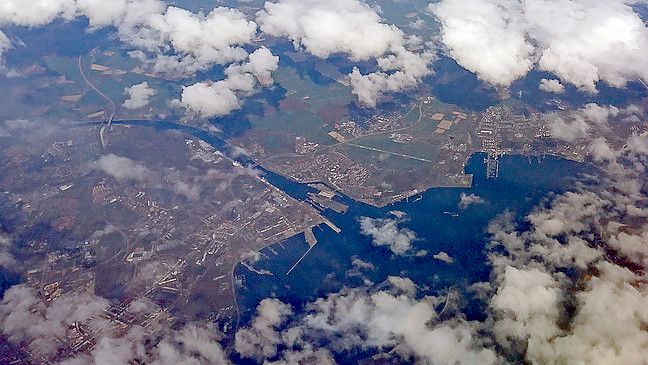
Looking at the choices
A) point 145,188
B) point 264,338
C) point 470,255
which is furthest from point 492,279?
point 145,188

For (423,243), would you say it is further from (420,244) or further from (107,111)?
(107,111)

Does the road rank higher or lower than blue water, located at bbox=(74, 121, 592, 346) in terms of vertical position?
lower

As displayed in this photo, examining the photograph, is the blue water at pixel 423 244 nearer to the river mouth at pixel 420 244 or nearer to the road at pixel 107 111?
the river mouth at pixel 420 244

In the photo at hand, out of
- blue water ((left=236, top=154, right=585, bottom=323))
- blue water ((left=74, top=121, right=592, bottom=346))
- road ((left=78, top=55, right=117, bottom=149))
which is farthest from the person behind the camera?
road ((left=78, top=55, right=117, bottom=149))

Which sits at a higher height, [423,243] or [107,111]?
[423,243]

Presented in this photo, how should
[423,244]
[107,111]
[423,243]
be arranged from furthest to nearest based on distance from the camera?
[107,111] < [423,243] < [423,244]

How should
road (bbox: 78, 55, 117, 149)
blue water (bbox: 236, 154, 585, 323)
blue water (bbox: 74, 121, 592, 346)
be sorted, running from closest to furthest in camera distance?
blue water (bbox: 74, 121, 592, 346) < blue water (bbox: 236, 154, 585, 323) < road (bbox: 78, 55, 117, 149)

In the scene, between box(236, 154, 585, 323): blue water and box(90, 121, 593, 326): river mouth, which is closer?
box(90, 121, 593, 326): river mouth

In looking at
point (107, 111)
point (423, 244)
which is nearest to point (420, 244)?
point (423, 244)

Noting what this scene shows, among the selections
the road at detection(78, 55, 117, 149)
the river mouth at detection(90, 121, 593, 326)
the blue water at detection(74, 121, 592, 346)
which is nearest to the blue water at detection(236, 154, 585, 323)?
the blue water at detection(74, 121, 592, 346)

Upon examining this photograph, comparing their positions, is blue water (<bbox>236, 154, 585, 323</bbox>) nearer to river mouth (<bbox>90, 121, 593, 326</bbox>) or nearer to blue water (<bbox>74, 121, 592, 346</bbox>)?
blue water (<bbox>74, 121, 592, 346</bbox>)

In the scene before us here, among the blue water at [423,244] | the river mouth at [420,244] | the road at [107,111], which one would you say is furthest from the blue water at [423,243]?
the road at [107,111]
